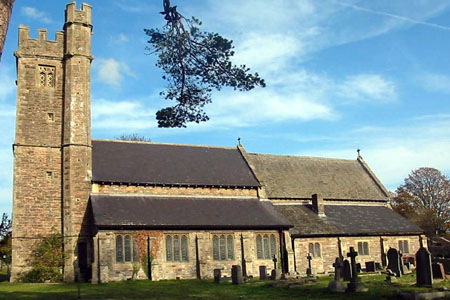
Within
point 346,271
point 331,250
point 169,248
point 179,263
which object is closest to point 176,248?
point 169,248

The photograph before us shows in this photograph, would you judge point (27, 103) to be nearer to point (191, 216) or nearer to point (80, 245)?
point (80, 245)

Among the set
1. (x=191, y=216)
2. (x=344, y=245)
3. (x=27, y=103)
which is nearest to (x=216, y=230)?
(x=191, y=216)

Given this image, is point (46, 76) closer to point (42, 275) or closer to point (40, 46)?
point (40, 46)

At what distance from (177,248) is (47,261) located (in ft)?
26.8

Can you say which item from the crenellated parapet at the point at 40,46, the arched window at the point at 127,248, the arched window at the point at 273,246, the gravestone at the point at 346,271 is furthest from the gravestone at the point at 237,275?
the crenellated parapet at the point at 40,46

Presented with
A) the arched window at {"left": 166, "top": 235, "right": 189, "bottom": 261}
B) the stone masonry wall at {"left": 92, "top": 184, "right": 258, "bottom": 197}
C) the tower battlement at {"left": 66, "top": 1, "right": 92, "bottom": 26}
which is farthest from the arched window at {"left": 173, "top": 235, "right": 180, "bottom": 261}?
the tower battlement at {"left": 66, "top": 1, "right": 92, "bottom": 26}

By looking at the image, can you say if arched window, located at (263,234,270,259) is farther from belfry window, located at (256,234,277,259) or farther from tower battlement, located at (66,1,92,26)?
tower battlement, located at (66,1,92,26)

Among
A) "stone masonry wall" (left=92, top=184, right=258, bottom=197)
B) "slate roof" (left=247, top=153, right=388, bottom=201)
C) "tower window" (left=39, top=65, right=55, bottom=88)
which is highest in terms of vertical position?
"tower window" (left=39, top=65, right=55, bottom=88)

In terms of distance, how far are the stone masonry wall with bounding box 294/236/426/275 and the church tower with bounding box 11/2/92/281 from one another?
1516cm

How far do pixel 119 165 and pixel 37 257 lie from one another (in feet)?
27.5

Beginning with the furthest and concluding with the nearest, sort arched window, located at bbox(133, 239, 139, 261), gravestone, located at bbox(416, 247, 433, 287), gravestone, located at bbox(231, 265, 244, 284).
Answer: arched window, located at bbox(133, 239, 139, 261)
gravestone, located at bbox(231, 265, 244, 284)
gravestone, located at bbox(416, 247, 433, 287)

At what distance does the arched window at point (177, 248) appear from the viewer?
32594 millimetres

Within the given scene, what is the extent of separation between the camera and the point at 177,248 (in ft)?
108

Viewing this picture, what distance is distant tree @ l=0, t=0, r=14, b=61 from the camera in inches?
308
